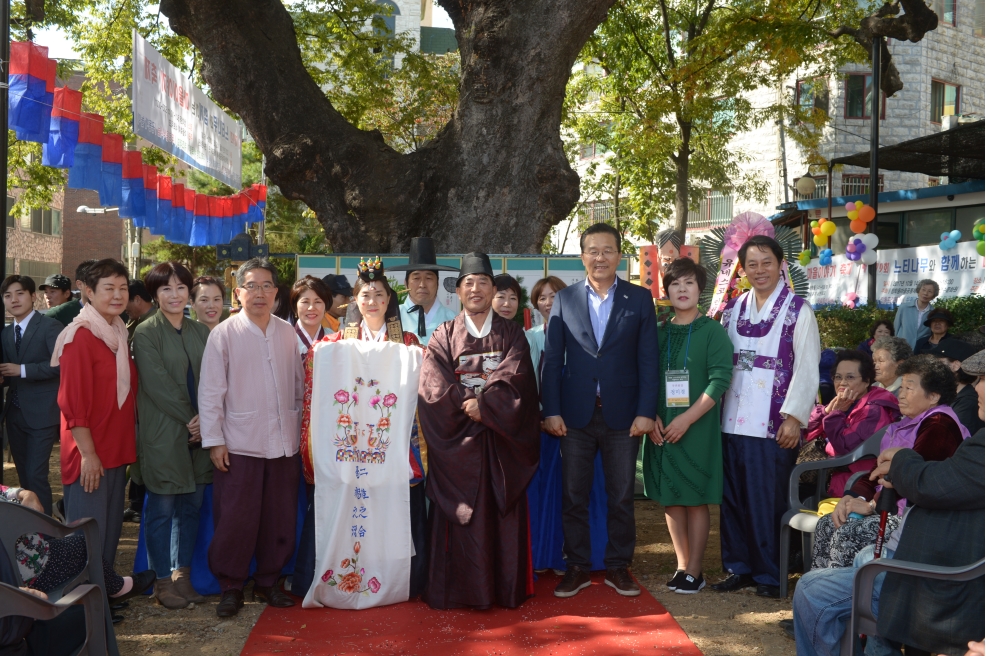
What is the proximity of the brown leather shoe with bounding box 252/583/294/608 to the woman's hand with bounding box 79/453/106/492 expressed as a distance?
972mm

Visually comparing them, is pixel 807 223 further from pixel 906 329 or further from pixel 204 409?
pixel 204 409

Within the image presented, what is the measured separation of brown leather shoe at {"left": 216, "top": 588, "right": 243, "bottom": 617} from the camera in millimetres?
4270

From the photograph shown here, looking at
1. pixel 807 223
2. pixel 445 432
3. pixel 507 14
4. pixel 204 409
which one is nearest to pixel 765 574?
pixel 445 432

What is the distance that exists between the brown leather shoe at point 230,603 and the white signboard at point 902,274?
32.1 ft

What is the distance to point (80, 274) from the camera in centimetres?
437

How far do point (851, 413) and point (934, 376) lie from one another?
1079mm

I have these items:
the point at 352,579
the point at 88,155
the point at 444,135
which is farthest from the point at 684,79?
the point at 352,579

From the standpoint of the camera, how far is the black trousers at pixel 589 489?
14.9 ft

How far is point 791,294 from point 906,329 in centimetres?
640

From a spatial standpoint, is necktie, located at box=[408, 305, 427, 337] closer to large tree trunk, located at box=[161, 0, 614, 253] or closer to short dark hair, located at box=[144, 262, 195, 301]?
short dark hair, located at box=[144, 262, 195, 301]

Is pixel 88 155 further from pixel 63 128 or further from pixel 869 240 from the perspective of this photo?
pixel 869 240

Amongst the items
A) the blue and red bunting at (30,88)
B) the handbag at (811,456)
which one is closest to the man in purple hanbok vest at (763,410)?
the handbag at (811,456)

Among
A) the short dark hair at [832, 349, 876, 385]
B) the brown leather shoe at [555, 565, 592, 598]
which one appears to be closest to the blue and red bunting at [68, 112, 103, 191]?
the brown leather shoe at [555, 565, 592, 598]

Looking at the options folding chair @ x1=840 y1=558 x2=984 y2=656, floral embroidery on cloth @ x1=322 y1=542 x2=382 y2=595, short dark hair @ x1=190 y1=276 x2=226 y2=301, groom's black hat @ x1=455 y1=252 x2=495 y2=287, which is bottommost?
floral embroidery on cloth @ x1=322 y1=542 x2=382 y2=595
